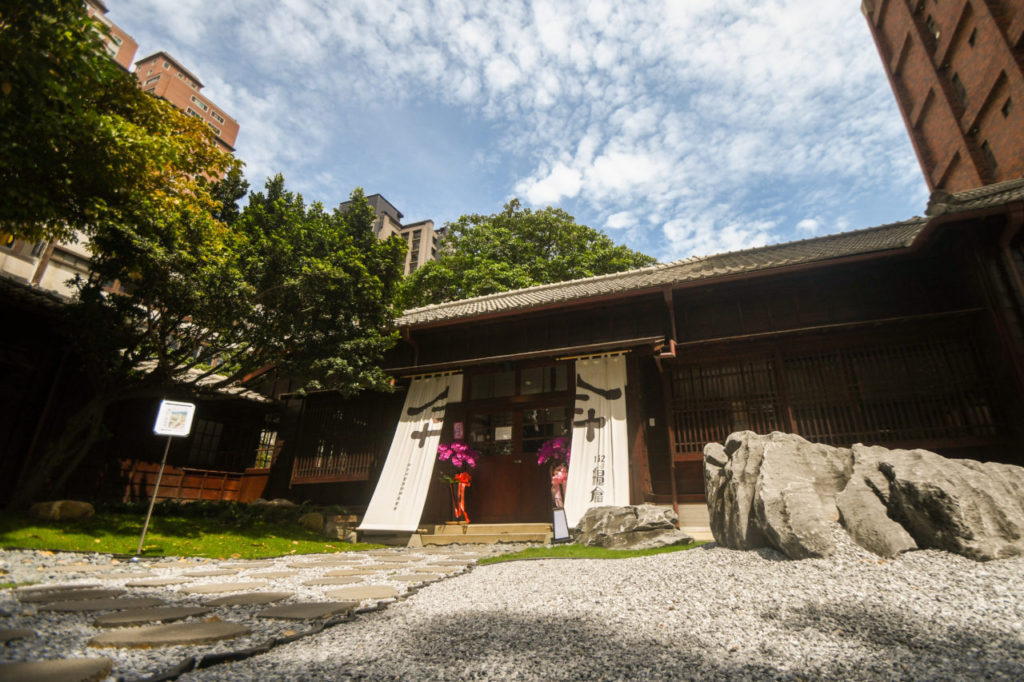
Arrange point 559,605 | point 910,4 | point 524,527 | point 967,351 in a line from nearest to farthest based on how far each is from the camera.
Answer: point 559,605 → point 967,351 → point 524,527 → point 910,4

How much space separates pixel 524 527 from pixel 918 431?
7174 mm

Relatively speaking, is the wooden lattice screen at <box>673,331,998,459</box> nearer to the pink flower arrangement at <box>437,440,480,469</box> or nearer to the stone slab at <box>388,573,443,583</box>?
the pink flower arrangement at <box>437,440,480,469</box>

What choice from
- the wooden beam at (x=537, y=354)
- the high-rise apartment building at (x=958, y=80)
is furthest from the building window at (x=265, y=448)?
the high-rise apartment building at (x=958, y=80)

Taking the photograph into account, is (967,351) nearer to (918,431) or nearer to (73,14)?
(918,431)

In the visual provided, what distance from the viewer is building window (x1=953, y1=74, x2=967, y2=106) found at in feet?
59.9

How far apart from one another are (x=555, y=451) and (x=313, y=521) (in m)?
5.82

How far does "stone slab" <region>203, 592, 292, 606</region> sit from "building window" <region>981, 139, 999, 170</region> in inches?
932

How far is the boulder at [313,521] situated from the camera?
11320mm

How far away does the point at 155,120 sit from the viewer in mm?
12328

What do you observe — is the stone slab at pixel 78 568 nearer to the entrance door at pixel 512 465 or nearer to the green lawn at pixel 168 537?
the green lawn at pixel 168 537

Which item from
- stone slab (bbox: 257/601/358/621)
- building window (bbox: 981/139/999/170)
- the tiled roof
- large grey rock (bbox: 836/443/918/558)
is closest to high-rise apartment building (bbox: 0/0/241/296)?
the tiled roof

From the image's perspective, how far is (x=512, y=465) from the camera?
11.3 meters

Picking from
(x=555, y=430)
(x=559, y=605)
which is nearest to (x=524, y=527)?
(x=555, y=430)

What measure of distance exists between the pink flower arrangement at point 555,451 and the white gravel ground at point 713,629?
603 centimetres
